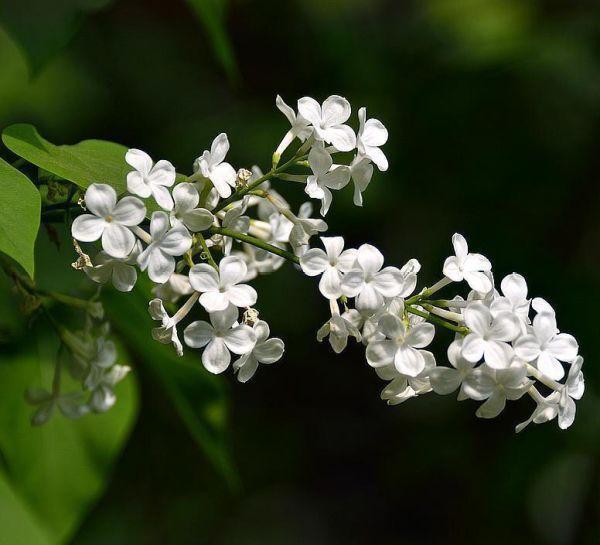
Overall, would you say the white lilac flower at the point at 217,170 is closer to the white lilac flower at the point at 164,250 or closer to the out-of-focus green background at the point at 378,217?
the white lilac flower at the point at 164,250

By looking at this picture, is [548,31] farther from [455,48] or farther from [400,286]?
[400,286]

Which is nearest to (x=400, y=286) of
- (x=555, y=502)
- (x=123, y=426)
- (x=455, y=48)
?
(x=123, y=426)

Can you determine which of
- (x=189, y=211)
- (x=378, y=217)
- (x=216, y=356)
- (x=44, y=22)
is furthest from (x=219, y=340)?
(x=378, y=217)

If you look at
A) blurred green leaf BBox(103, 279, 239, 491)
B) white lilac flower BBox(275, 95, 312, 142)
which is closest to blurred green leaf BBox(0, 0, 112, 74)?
blurred green leaf BBox(103, 279, 239, 491)

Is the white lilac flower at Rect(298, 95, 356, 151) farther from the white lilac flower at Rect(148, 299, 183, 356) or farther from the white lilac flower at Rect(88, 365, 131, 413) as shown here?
the white lilac flower at Rect(88, 365, 131, 413)

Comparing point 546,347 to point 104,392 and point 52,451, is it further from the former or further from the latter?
point 52,451

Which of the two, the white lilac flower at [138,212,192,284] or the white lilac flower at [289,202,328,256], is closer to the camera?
the white lilac flower at [138,212,192,284]
